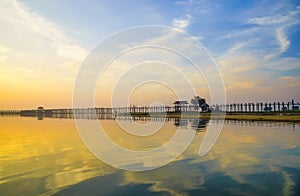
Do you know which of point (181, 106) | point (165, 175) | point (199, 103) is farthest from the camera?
point (181, 106)

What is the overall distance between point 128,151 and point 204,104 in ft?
245

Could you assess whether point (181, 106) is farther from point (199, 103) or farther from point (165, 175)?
point (165, 175)

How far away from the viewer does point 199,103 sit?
299 feet

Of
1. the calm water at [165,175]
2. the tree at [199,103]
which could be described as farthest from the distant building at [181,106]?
the calm water at [165,175]

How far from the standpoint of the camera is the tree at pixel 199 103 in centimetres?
9000

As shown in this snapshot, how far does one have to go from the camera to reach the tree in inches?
3543

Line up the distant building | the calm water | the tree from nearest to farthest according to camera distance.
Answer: the calm water, the tree, the distant building

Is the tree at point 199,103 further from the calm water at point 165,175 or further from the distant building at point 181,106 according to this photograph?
the calm water at point 165,175

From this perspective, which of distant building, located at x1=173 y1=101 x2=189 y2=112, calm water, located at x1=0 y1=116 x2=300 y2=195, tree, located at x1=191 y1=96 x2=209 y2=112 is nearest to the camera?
calm water, located at x1=0 y1=116 x2=300 y2=195

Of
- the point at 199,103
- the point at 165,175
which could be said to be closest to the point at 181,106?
the point at 199,103

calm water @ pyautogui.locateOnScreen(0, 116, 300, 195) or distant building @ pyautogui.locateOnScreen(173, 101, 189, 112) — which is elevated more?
distant building @ pyautogui.locateOnScreen(173, 101, 189, 112)

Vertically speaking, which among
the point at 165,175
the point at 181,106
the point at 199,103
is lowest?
the point at 165,175

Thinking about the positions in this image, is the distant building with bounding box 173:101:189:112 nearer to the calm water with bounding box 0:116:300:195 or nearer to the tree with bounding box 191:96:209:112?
the tree with bounding box 191:96:209:112

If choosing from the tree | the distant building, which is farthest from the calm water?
the distant building
